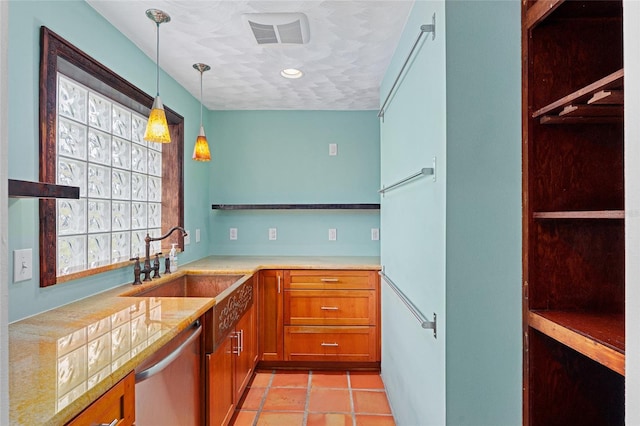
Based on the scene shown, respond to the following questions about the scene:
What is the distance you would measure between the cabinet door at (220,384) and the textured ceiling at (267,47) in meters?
1.67

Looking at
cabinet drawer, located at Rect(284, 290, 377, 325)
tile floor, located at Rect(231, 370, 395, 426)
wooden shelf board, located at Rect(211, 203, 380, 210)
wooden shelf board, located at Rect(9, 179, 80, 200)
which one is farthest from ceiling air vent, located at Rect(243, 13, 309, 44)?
tile floor, located at Rect(231, 370, 395, 426)

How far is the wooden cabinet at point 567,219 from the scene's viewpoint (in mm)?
1300

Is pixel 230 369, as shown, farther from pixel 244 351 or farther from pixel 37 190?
pixel 37 190

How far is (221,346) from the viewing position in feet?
6.75

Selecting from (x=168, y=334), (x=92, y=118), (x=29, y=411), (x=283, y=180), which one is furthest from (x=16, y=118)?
(x=283, y=180)

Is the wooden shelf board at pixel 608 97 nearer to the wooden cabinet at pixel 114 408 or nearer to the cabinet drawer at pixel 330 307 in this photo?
the wooden cabinet at pixel 114 408

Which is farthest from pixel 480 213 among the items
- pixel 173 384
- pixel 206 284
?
pixel 206 284

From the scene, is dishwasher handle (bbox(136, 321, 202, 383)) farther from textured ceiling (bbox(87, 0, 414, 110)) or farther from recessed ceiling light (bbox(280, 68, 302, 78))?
recessed ceiling light (bbox(280, 68, 302, 78))

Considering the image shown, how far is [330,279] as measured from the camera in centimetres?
307

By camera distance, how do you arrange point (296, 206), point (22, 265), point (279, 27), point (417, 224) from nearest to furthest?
point (22, 265) < point (417, 224) < point (279, 27) < point (296, 206)

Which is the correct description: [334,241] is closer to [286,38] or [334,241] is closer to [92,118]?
[286,38]

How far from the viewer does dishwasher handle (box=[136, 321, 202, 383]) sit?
1.24m

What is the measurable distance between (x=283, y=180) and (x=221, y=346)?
1.98 meters

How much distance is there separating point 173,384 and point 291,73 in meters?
2.08
